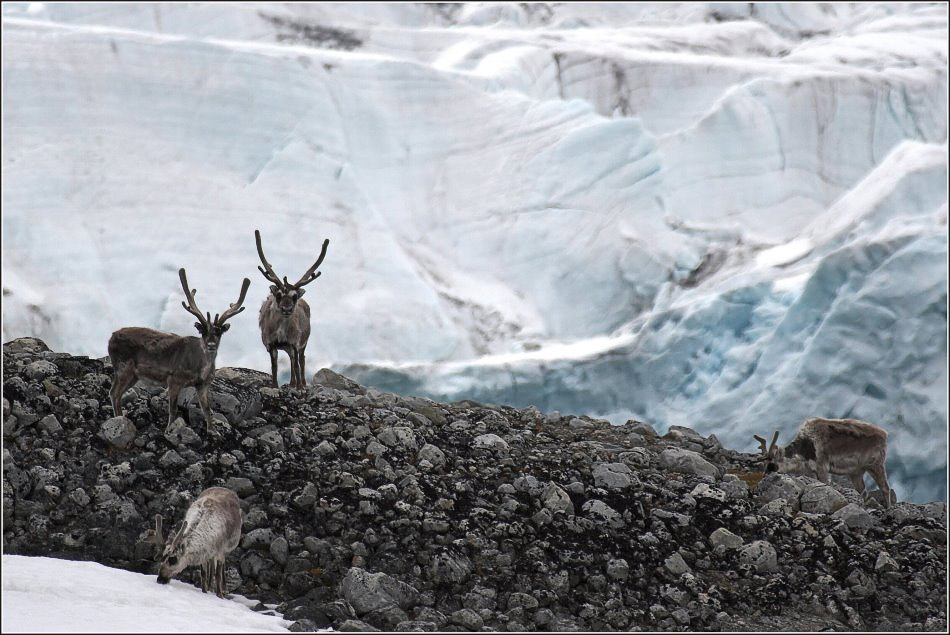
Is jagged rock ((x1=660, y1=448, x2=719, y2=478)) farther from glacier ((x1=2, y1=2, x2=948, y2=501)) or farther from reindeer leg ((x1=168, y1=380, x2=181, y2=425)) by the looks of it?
glacier ((x1=2, y1=2, x2=948, y2=501))

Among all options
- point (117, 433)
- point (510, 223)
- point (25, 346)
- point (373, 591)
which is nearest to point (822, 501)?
point (373, 591)

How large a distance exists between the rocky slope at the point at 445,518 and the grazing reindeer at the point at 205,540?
32 cm

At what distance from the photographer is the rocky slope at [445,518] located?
7379 mm

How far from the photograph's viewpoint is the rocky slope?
7.38 m

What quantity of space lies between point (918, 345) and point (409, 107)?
36.2 ft

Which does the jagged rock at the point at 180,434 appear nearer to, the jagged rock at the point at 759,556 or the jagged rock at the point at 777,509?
the jagged rock at the point at 759,556

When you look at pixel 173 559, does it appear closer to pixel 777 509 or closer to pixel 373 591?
pixel 373 591

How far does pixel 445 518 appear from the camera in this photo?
26.5 ft

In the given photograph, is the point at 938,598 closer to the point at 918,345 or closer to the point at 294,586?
the point at 294,586

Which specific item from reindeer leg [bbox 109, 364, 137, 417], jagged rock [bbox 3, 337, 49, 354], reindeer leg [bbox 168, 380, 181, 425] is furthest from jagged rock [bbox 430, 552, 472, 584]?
jagged rock [bbox 3, 337, 49, 354]

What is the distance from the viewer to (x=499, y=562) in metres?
7.70

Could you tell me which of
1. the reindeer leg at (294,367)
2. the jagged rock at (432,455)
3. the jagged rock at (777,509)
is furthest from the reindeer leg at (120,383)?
the jagged rock at (777,509)

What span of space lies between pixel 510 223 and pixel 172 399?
44.7 ft

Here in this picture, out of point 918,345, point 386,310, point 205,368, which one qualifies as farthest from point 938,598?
point 386,310
